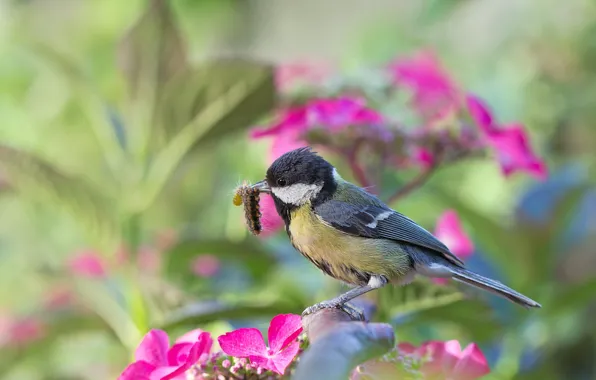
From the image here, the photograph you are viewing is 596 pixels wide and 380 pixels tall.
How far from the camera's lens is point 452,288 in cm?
90

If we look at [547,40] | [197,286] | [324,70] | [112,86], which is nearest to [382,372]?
[197,286]

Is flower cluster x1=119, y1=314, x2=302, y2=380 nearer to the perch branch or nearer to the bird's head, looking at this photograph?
the perch branch

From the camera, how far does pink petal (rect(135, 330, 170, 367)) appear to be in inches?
22.7

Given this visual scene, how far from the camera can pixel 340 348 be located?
355 mm

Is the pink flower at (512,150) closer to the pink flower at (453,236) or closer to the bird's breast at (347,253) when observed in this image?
the pink flower at (453,236)

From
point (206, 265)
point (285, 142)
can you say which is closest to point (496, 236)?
point (285, 142)

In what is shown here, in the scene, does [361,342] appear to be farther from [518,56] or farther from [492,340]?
[518,56]

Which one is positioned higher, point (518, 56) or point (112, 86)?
point (112, 86)

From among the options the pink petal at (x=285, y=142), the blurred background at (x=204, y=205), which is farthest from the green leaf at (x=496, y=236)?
the pink petal at (x=285, y=142)

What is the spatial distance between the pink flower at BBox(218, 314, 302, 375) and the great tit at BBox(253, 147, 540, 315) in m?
0.23

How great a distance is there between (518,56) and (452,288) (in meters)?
1.48

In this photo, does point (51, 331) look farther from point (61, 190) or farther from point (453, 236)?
point (453, 236)

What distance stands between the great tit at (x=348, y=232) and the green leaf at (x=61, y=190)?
0.32 meters

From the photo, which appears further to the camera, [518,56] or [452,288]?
[518,56]
